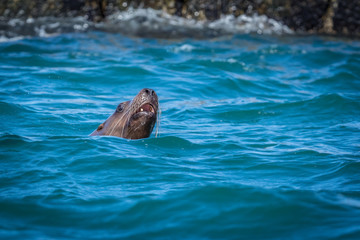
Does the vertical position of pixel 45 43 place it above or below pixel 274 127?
above

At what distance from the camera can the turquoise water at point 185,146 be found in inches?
148

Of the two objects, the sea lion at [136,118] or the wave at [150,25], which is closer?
A: the sea lion at [136,118]

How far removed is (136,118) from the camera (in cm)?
585

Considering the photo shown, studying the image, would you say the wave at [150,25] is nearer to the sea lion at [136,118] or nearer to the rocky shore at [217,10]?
the rocky shore at [217,10]

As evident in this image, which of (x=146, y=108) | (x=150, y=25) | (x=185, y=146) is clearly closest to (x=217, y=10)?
(x=150, y=25)

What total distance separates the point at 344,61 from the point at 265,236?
9.16 metres

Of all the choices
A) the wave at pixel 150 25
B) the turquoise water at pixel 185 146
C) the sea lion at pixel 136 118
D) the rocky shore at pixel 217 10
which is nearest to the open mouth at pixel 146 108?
the sea lion at pixel 136 118

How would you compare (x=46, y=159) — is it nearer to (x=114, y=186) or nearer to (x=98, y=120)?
(x=114, y=186)

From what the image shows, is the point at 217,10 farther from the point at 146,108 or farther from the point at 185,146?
the point at 146,108

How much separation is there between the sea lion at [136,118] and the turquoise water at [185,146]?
0.70 feet

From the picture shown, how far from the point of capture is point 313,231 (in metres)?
3.55

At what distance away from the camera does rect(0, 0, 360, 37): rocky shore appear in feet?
48.8

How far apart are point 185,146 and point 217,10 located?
10241mm

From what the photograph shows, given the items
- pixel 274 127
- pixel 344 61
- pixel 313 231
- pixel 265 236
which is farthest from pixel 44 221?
pixel 344 61
